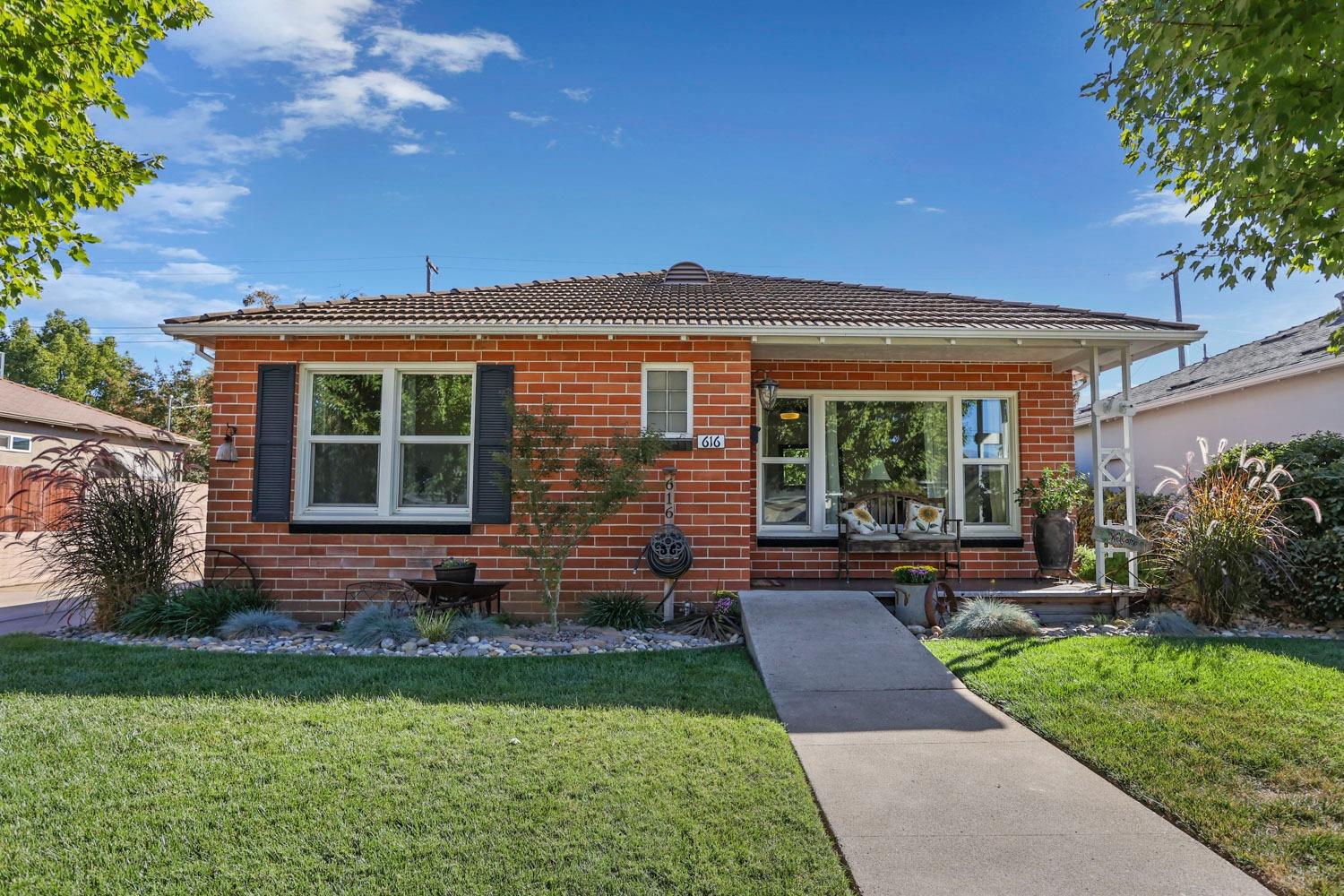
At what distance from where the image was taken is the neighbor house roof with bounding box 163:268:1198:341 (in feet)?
26.0

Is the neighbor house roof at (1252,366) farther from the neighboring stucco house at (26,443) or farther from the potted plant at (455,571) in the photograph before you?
the neighboring stucco house at (26,443)

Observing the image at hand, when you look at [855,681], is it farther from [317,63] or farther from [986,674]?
[317,63]

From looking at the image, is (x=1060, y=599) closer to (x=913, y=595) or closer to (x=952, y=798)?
(x=913, y=595)

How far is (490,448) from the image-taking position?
810cm

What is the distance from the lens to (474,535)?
811 centimetres

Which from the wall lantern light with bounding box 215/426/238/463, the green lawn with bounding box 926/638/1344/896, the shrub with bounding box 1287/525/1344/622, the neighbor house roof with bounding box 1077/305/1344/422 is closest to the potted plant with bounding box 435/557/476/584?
the wall lantern light with bounding box 215/426/238/463

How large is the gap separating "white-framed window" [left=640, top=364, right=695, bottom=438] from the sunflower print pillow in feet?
10.4

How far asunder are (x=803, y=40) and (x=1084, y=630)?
7678 mm

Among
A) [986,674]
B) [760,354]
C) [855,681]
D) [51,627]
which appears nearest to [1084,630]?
[986,674]

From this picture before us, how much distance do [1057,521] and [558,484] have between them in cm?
591

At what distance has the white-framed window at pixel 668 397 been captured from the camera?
8.25m

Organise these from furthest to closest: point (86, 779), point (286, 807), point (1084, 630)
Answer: point (1084, 630)
point (86, 779)
point (286, 807)

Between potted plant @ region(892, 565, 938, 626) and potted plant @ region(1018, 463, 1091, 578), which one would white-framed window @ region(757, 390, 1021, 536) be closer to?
potted plant @ region(1018, 463, 1091, 578)

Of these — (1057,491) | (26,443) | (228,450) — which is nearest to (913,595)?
(1057,491)
